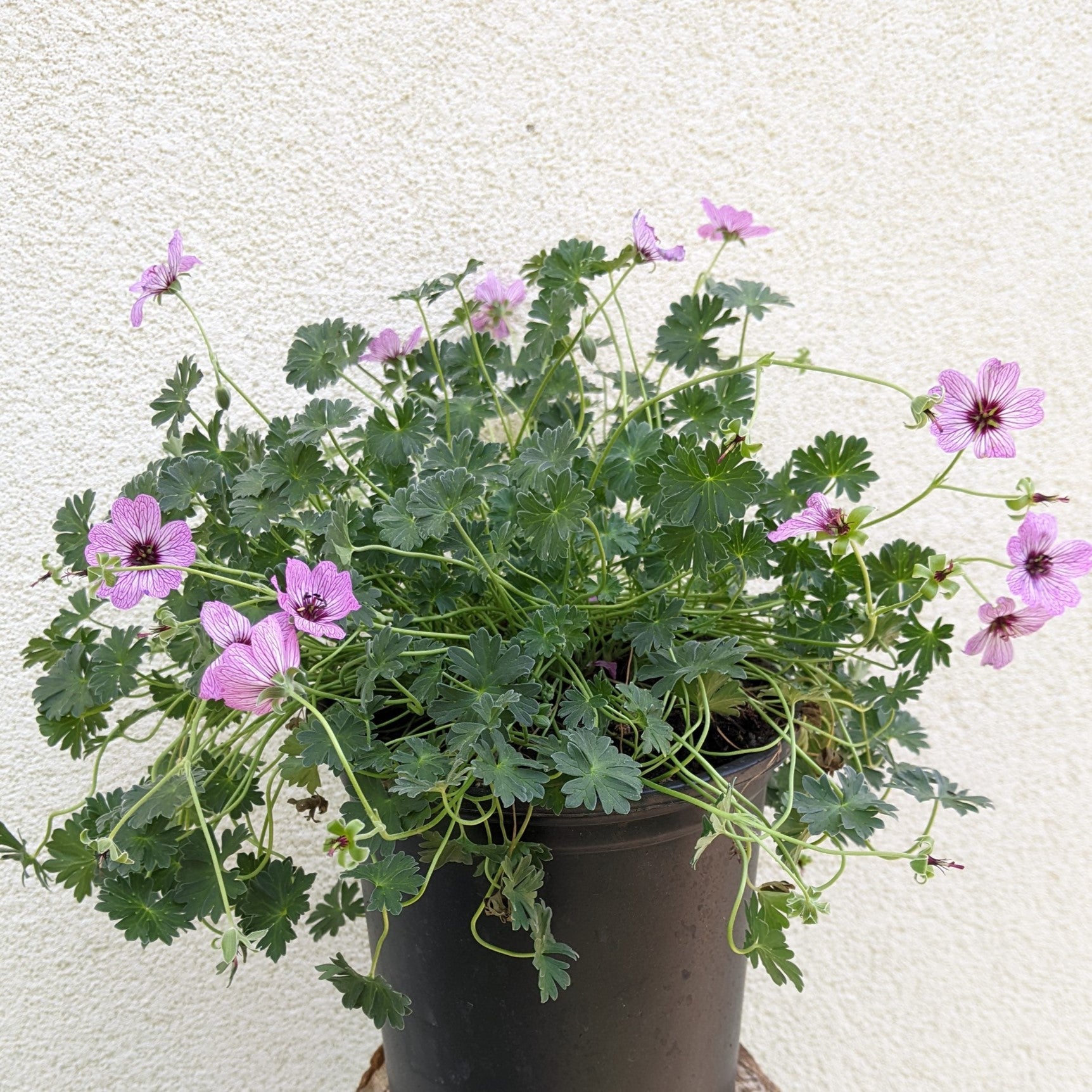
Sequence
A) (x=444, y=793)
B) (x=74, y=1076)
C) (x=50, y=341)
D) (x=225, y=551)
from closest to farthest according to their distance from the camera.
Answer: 1. (x=444, y=793)
2. (x=225, y=551)
3. (x=50, y=341)
4. (x=74, y=1076)

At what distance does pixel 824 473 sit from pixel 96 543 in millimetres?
547

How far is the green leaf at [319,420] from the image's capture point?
2.58ft

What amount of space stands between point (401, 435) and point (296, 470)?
0.32 ft

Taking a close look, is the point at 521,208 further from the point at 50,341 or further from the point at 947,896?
the point at 947,896

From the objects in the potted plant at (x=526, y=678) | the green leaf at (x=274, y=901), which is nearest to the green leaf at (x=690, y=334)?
the potted plant at (x=526, y=678)

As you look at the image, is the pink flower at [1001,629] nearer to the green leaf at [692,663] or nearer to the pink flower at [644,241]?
the green leaf at [692,663]

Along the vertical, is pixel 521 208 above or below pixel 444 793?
above

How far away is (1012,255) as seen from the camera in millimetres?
1148

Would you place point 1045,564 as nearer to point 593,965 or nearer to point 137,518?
point 593,965

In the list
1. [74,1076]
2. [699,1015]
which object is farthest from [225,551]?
[74,1076]

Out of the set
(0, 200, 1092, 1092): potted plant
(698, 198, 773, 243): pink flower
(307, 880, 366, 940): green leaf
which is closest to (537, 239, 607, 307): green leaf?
(0, 200, 1092, 1092): potted plant

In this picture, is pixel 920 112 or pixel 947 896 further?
pixel 947 896

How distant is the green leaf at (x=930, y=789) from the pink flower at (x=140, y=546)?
22.3 inches

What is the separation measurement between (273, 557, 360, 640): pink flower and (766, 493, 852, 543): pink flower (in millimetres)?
280
